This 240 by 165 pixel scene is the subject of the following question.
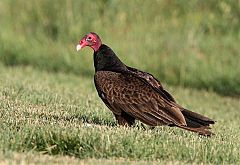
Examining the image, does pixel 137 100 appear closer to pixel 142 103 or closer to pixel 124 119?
pixel 142 103

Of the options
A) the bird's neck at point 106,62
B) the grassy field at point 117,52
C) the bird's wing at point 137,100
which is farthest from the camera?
the grassy field at point 117,52

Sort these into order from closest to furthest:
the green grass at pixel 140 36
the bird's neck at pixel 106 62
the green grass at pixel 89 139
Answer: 1. the green grass at pixel 89 139
2. the bird's neck at pixel 106 62
3. the green grass at pixel 140 36

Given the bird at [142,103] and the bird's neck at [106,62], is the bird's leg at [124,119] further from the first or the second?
the bird's neck at [106,62]

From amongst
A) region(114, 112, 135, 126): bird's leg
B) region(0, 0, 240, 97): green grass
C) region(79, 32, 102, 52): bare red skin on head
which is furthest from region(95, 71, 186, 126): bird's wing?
region(0, 0, 240, 97): green grass

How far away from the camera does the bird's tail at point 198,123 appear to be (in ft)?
24.2

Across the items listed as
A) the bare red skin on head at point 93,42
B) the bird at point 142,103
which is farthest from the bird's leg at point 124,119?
the bare red skin on head at point 93,42

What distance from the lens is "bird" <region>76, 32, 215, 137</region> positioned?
736cm

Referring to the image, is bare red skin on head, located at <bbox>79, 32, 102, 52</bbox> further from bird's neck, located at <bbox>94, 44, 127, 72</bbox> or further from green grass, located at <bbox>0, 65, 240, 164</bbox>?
green grass, located at <bbox>0, 65, 240, 164</bbox>

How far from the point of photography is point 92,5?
17062 millimetres

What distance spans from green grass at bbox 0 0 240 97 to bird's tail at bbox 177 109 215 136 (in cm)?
692

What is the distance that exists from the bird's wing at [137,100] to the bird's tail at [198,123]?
0.13 meters

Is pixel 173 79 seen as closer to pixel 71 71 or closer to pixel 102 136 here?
pixel 71 71

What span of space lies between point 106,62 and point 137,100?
Result: 816mm

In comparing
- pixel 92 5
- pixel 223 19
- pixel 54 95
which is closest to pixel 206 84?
pixel 223 19
